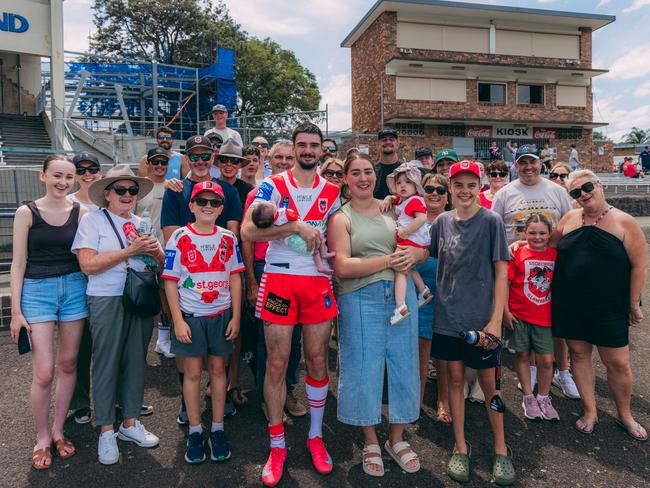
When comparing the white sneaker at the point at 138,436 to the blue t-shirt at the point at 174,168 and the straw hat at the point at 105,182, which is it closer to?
the straw hat at the point at 105,182

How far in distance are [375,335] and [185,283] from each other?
4.92ft

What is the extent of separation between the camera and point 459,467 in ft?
10.6

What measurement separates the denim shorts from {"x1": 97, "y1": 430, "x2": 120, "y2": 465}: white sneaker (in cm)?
94

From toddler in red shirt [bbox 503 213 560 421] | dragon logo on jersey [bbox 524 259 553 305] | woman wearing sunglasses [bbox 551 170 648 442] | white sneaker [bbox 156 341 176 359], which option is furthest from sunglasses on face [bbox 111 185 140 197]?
woman wearing sunglasses [bbox 551 170 648 442]

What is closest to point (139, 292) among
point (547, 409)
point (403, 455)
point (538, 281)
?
point (403, 455)

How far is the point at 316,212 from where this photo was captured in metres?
3.39

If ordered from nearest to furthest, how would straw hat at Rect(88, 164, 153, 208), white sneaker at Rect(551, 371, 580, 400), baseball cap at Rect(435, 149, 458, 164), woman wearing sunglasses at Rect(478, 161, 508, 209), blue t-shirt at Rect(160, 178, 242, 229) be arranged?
straw hat at Rect(88, 164, 153, 208)
blue t-shirt at Rect(160, 178, 242, 229)
white sneaker at Rect(551, 371, 580, 400)
baseball cap at Rect(435, 149, 458, 164)
woman wearing sunglasses at Rect(478, 161, 508, 209)

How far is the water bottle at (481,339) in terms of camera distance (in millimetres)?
3146

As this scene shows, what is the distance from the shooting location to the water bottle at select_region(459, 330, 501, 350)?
3146mm

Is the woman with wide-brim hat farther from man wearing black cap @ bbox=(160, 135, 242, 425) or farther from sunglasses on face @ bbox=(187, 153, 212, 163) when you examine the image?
sunglasses on face @ bbox=(187, 153, 212, 163)

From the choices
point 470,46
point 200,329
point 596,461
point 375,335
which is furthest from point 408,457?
point 470,46

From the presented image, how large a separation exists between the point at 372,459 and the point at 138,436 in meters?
1.90

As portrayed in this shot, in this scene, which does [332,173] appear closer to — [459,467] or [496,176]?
[496,176]

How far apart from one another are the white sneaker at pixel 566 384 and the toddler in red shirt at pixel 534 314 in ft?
1.54
